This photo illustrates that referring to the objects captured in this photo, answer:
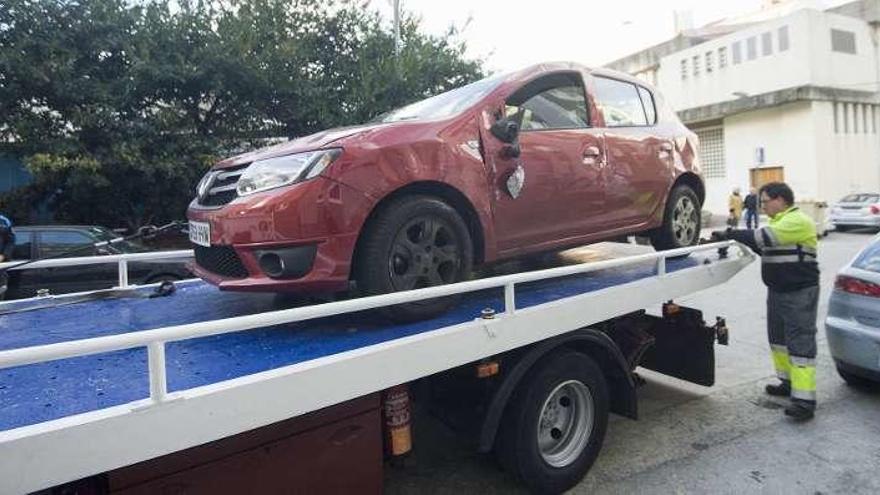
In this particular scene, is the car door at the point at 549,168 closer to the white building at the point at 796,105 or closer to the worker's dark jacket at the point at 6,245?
the worker's dark jacket at the point at 6,245

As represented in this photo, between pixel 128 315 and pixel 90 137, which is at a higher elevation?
pixel 90 137

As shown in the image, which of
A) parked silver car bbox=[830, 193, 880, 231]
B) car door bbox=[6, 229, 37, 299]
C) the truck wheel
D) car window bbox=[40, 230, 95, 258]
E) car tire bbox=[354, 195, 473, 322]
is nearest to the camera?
car tire bbox=[354, 195, 473, 322]

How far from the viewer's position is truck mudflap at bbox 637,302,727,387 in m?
4.29

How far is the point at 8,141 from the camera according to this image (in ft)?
33.8

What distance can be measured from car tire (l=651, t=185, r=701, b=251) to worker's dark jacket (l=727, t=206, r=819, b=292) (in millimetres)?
403

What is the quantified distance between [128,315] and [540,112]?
2.62 m

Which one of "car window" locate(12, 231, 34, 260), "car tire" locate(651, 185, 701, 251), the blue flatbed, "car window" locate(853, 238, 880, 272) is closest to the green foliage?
"car window" locate(12, 231, 34, 260)

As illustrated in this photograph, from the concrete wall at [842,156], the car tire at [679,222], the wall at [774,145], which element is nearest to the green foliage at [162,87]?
the car tire at [679,222]

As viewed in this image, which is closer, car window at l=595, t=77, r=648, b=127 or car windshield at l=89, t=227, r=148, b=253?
car window at l=595, t=77, r=648, b=127

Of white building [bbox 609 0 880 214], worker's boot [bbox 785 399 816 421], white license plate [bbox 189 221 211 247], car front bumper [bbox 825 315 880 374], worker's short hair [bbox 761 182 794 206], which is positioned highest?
white building [bbox 609 0 880 214]

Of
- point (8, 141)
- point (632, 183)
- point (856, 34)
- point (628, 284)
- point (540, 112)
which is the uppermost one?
point (856, 34)

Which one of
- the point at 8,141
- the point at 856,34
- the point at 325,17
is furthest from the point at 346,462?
the point at 856,34

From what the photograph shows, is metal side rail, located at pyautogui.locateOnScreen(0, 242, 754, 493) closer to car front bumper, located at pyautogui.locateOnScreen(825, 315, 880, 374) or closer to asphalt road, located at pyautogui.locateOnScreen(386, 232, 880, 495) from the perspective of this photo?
asphalt road, located at pyautogui.locateOnScreen(386, 232, 880, 495)

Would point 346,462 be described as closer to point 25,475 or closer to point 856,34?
point 25,475
